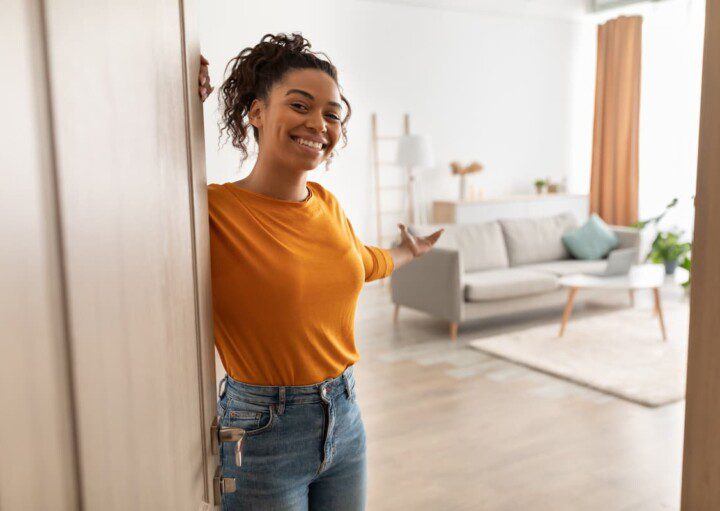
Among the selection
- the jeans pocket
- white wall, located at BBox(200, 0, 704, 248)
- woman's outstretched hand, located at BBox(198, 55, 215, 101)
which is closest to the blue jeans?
the jeans pocket

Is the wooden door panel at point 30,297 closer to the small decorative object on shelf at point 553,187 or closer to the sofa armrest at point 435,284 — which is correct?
the sofa armrest at point 435,284

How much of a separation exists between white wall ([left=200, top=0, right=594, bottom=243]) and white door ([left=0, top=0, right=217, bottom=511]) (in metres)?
5.25

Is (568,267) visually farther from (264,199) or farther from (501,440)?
(264,199)

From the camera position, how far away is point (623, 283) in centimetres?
507

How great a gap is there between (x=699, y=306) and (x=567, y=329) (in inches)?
153

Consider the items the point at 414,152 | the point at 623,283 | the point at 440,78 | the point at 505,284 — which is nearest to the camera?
the point at 623,283

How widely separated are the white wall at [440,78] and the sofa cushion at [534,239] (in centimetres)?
164

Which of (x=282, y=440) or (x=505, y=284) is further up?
(x=282, y=440)

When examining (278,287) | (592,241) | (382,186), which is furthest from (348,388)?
(382,186)

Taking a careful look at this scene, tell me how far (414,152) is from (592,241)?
1.92m

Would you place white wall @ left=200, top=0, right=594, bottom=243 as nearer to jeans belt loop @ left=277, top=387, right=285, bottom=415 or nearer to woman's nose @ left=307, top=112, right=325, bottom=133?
woman's nose @ left=307, top=112, right=325, bottom=133

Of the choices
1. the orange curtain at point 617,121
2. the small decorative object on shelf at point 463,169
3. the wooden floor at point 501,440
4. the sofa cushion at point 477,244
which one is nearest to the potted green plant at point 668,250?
the orange curtain at point 617,121

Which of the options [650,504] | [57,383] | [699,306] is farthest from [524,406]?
[57,383]

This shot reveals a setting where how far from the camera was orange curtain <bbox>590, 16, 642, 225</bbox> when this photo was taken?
836 cm
